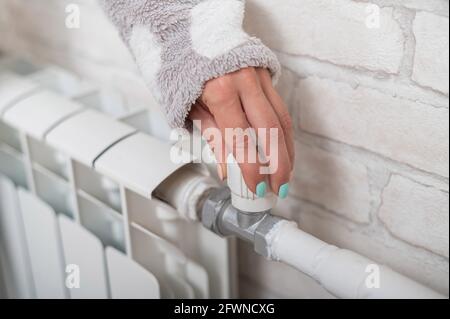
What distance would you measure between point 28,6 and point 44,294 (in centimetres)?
41

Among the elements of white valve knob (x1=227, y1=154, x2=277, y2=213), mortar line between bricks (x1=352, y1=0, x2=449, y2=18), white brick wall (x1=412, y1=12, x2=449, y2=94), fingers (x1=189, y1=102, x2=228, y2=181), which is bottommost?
white valve knob (x1=227, y1=154, x2=277, y2=213)

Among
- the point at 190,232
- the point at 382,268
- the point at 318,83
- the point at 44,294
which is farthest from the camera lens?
the point at 44,294

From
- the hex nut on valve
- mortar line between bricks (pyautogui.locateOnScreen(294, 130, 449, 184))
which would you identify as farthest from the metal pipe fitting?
mortar line between bricks (pyautogui.locateOnScreen(294, 130, 449, 184))

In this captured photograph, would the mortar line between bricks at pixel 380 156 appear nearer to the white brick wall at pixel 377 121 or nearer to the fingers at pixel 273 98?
the white brick wall at pixel 377 121

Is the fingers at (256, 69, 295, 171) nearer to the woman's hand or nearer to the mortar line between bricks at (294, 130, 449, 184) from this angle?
the woman's hand

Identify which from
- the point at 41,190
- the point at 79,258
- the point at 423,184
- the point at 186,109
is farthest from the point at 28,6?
the point at 423,184

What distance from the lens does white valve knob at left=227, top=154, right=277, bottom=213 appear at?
0.44 metres

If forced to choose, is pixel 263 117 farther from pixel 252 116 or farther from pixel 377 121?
pixel 377 121

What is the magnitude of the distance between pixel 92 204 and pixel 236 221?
0.22 metres

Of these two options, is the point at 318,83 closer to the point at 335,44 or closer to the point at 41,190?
the point at 335,44

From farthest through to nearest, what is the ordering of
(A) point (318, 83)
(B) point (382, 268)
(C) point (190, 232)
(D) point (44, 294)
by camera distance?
(D) point (44, 294) → (C) point (190, 232) → (A) point (318, 83) → (B) point (382, 268)

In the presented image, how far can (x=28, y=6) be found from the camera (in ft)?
2.73

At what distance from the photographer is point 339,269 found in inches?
16.2

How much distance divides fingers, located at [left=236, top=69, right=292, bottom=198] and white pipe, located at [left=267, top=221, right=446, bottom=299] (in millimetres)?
60
